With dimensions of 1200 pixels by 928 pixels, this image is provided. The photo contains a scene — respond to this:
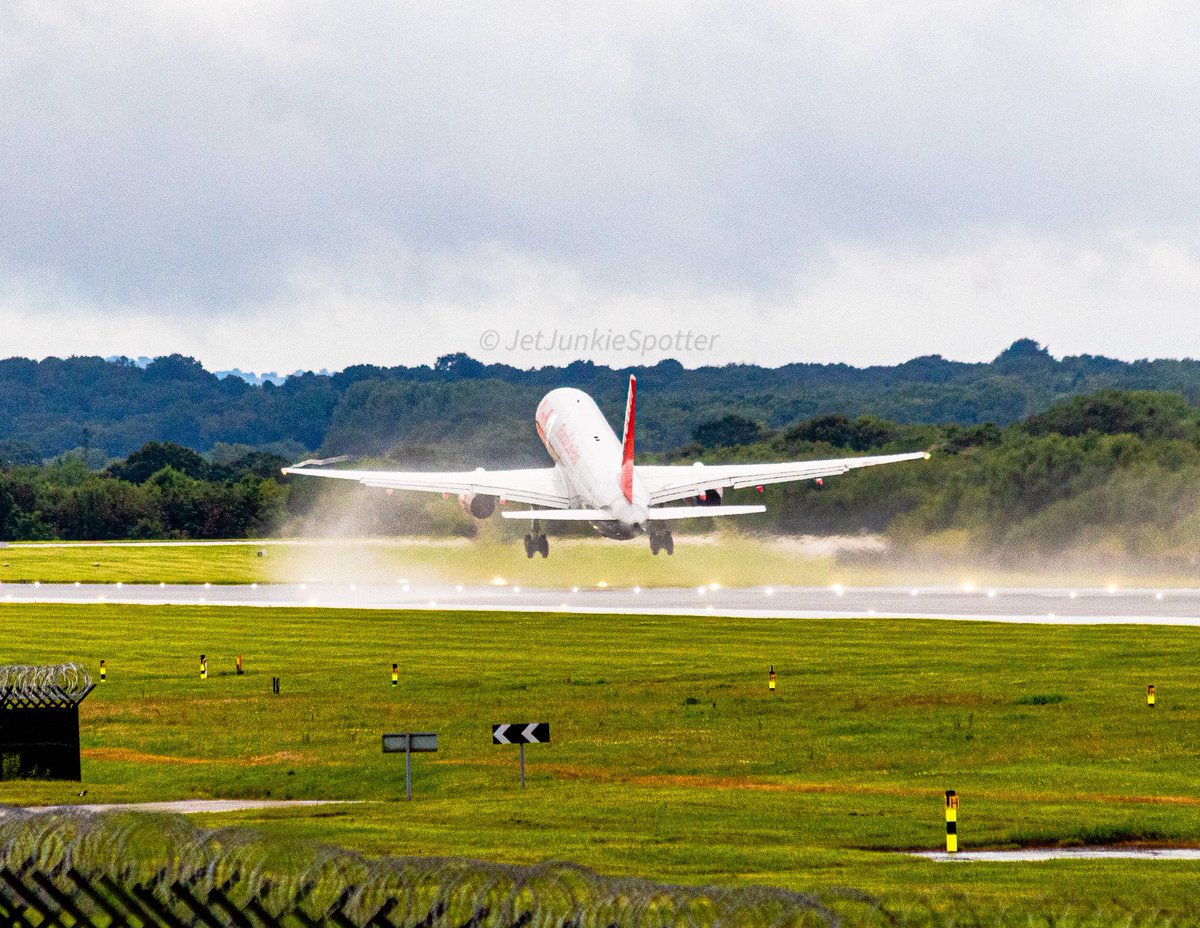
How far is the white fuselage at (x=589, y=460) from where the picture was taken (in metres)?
87.0

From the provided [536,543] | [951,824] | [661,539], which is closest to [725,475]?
[661,539]

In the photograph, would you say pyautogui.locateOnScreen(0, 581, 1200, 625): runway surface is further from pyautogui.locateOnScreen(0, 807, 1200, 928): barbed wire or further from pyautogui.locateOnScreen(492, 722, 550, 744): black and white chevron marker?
pyautogui.locateOnScreen(0, 807, 1200, 928): barbed wire

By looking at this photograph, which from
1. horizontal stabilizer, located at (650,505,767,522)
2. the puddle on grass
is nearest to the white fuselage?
horizontal stabilizer, located at (650,505,767,522)

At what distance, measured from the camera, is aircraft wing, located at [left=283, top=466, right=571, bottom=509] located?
10069 centimetres

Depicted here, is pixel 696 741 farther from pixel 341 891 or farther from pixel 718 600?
pixel 718 600

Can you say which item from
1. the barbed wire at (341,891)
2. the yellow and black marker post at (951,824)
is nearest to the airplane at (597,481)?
the yellow and black marker post at (951,824)

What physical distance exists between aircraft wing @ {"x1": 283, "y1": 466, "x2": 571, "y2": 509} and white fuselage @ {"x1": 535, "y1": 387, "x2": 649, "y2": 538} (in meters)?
1.25

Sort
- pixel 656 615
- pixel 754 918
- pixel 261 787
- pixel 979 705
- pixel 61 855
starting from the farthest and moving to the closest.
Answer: pixel 656 615
pixel 979 705
pixel 261 787
pixel 61 855
pixel 754 918

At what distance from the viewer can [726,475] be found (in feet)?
326

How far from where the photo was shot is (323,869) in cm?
1260

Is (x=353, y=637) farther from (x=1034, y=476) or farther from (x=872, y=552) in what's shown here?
(x=1034, y=476)

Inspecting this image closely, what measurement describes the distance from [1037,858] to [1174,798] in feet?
25.9

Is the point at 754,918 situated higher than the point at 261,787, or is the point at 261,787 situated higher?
the point at 754,918

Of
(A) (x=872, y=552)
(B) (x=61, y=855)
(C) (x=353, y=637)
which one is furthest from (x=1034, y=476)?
(B) (x=61, y=855)
